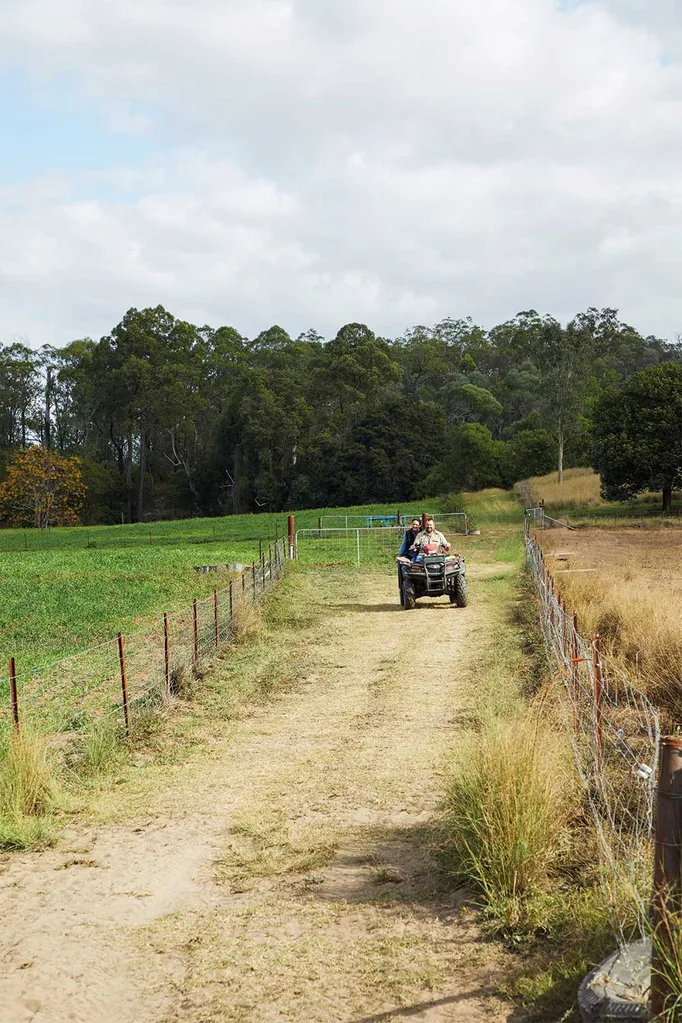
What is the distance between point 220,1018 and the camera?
485 centimetres

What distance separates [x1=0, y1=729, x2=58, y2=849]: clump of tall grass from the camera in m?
7.48

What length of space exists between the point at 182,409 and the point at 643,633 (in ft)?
249

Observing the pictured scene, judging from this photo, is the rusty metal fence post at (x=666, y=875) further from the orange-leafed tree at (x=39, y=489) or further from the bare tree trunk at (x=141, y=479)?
the bare tree trunk at (x=141, y=479)

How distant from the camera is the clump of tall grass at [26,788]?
748 cm

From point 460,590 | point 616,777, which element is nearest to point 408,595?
point 460,590

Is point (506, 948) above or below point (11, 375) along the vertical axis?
below

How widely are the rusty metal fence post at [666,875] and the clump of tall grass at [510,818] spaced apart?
1.69 metres

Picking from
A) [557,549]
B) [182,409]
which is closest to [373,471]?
[182,409]

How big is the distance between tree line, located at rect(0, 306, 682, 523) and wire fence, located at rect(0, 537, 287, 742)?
5474 centimetres

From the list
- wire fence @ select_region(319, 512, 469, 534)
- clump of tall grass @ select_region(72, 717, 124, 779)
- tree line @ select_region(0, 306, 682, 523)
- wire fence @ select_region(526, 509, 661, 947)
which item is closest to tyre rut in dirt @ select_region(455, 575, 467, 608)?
wire fence @ select_region(526, 509, 661, 947)

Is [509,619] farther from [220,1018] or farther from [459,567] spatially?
[220,1018]

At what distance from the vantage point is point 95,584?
84.6ft

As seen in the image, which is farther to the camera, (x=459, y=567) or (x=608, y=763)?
(x=459, y=567)

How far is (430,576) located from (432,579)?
0.08 metres
